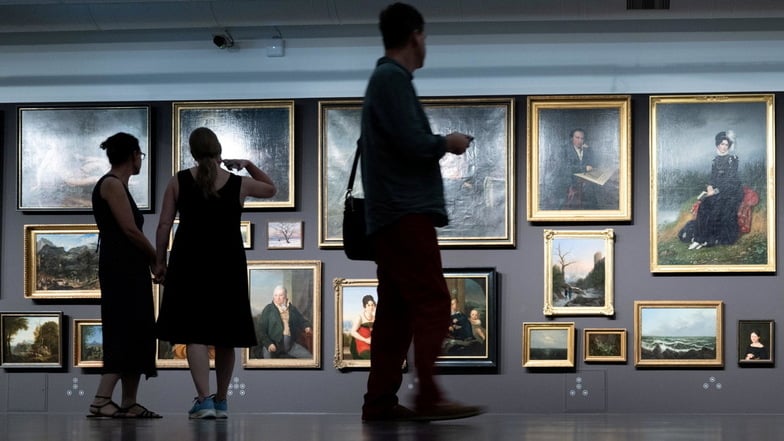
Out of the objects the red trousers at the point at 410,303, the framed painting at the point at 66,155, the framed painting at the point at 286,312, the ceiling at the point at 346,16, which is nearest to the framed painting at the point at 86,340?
the framed painting at the point at 66,155

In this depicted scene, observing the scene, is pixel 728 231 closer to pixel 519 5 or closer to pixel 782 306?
pixel 782 306

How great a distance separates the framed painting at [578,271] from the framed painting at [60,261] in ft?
13.0

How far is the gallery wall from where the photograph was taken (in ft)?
33.0

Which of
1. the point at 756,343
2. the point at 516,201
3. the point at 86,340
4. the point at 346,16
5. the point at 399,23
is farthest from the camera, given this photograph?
the point at 86,340

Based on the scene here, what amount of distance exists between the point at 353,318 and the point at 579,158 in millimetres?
2343

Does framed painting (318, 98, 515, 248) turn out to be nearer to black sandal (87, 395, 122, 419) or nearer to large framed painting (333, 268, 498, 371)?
large framed painting (333, 268, 498, 371)

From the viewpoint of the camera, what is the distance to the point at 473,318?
10203 millimetres

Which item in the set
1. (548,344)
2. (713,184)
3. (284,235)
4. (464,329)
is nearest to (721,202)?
(713,184)

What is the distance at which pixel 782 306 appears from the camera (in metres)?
10.0

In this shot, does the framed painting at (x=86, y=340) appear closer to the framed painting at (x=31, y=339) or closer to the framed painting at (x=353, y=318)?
the framed painting at (x=31, y=339)

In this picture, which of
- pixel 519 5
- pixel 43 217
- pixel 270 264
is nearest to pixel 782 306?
pixel 519 5

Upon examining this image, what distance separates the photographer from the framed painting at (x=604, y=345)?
1005cm

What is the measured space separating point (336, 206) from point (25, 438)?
5720 mm

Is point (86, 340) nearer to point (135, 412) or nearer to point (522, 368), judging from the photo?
point (135, 412)
